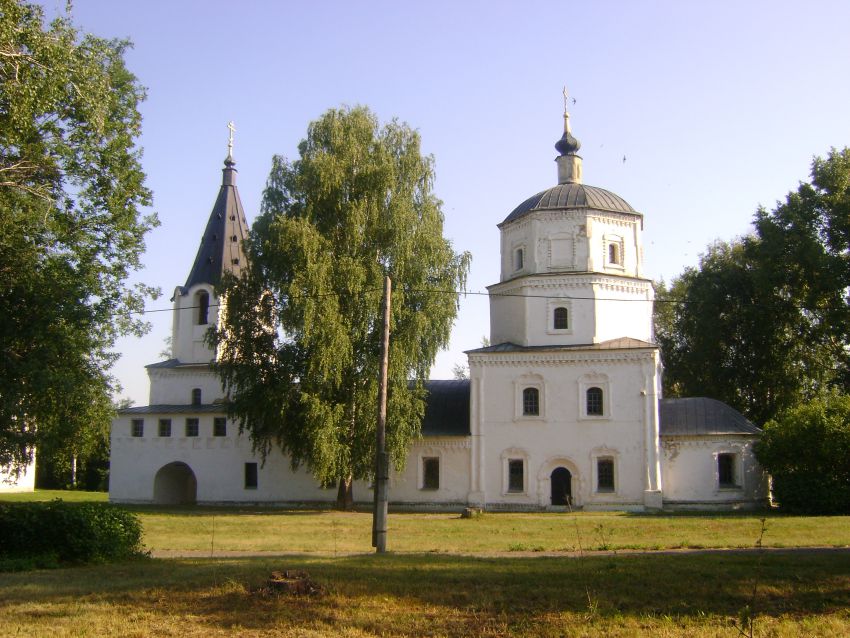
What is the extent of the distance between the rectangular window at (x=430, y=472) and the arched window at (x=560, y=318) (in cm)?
757

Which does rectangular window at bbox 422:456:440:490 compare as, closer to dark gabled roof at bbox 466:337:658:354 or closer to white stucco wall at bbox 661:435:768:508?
dark gabled roof at bbox 466:337:658:354

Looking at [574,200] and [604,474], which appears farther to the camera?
[574,200]

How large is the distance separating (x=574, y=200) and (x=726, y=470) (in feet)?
41.4

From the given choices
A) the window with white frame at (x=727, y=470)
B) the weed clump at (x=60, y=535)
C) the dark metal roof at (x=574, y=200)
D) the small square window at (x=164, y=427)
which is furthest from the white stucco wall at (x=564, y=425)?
the weed clump at (x=60, y=535)

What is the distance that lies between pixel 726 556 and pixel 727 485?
18.5 m

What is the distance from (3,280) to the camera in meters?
19.0

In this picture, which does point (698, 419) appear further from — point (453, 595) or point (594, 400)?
point (453, 595)

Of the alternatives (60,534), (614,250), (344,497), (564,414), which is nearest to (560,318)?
(614,250)

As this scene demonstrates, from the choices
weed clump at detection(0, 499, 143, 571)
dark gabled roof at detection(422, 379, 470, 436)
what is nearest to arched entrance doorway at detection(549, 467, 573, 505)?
dark gabled roof at detection(422, 379, 470, 436)

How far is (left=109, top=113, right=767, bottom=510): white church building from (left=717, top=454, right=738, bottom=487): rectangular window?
4 centimetres

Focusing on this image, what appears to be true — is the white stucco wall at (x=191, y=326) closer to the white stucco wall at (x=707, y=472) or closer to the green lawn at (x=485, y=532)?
the green lawn at (x=485, y=532)

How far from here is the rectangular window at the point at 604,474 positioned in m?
32.1

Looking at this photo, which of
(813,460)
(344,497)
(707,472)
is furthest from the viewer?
(344,497)

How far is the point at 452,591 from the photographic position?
11227 mm
